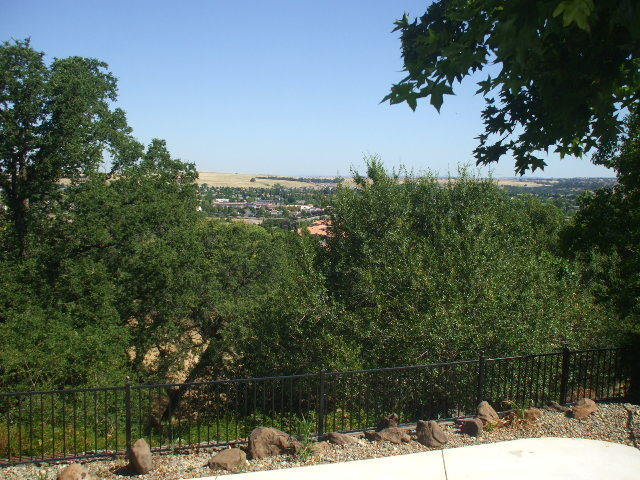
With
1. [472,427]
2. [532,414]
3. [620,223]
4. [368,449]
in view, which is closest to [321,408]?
[368,449]

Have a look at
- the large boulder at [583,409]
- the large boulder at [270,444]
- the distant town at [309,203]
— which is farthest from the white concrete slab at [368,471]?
the distant town at [309,203]

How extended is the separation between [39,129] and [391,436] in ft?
49.1

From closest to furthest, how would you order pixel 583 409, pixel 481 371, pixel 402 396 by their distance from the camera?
pixel 583 409 < pixel 481 371 < pixel 402 396

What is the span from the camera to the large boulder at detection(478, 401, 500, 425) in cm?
664

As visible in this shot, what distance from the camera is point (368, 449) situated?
19.8 feet

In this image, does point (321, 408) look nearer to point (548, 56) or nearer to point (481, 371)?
point (481, 371)

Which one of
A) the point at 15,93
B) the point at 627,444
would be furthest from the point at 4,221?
the point at 627,444

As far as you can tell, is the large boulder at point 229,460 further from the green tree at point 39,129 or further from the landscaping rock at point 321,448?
the green tree at point 39,129

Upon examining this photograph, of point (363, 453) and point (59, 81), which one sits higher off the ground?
point (59, 81)

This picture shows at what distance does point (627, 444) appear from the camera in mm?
6051

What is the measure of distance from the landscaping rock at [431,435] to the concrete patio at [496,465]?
176 mm

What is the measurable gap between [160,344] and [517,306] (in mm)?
11209

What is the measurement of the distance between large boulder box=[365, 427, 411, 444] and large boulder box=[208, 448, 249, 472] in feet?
5.55

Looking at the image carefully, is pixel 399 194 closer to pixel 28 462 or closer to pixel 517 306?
pixel 517 306
